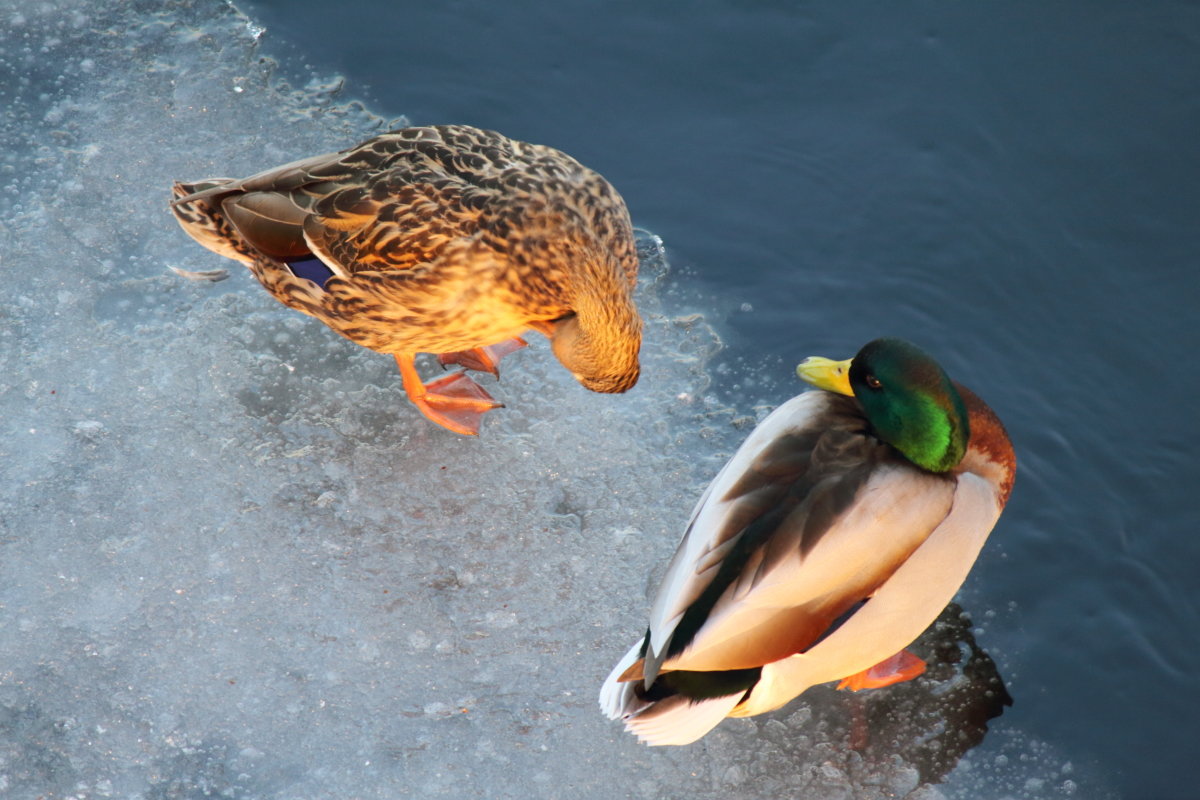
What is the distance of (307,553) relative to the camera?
3322 millimetres

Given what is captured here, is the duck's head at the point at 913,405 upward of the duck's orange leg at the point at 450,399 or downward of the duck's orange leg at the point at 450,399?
upward

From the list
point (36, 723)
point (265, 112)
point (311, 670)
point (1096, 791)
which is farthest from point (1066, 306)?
point (36, 723)

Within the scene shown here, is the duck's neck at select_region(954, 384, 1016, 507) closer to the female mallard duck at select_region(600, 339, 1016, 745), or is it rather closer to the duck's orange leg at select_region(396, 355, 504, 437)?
the female mallard duck at select_region(600, 339, 1016, 745)

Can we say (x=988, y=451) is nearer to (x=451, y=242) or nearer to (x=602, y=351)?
(x=602, y=351)

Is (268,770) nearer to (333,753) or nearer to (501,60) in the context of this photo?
(333,753)

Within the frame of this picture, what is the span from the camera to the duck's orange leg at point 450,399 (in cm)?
363

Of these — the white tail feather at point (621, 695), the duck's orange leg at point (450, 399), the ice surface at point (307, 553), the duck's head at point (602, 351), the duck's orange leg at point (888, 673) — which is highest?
the duck's head at point (602, 351)

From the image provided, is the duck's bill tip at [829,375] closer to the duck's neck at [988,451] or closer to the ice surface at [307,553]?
the duck's neck at [988,451]

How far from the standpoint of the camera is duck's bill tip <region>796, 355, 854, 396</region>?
10.1ft

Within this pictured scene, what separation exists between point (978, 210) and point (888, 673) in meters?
2.03

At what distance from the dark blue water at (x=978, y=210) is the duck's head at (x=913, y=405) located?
0.73 meters

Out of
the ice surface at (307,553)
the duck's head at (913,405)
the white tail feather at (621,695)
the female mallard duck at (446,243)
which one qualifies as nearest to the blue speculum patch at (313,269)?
the female mallard duck at (446,243)

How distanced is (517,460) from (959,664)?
141 cm

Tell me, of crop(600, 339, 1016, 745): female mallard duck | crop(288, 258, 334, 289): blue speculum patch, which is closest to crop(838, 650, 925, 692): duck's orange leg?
crop(600, 339, 1016, 745): female mallard duck
